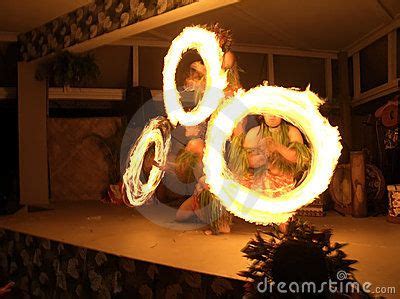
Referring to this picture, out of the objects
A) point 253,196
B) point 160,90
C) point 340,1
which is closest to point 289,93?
point 253,196

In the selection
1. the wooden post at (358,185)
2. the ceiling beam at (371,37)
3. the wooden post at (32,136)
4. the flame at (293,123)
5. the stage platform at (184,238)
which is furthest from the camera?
the wooden post at (32,136)

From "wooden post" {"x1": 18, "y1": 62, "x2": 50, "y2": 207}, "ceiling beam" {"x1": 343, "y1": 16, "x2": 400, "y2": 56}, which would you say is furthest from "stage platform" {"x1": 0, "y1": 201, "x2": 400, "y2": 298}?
"ceiling beam" {"x1": 343, "y1": 16, "x2": 400, "y2": 56}

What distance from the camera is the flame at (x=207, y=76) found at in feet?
12.4

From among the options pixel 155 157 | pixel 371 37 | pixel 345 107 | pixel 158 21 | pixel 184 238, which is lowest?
pixel 184 238

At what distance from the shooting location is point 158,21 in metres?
4.91

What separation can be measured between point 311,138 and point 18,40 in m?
5.55

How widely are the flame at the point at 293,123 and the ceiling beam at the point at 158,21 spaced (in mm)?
1318

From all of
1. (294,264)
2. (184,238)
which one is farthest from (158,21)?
(294,264)

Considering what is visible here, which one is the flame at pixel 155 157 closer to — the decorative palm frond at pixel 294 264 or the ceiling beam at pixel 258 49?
the decorative palm frond at pixel 294 264

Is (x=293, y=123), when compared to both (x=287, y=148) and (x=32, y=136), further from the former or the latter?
(x=32, y=136)

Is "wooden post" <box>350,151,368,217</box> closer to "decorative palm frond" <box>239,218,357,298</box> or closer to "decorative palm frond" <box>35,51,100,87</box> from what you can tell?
"decorative palm frond" <box>239,218,357,298</box>

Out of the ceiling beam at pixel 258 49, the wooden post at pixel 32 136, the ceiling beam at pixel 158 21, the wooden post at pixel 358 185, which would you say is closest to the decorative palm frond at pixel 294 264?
the ceiling beam at pixel 158 21

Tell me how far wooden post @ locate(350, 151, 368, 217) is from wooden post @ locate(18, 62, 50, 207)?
15.2ft

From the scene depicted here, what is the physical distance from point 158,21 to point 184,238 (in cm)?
256
